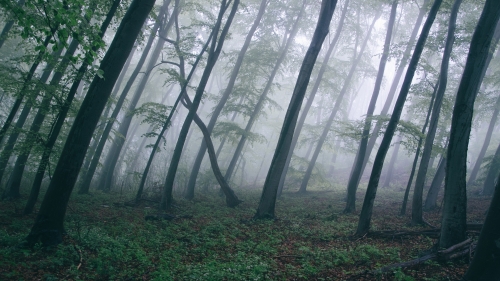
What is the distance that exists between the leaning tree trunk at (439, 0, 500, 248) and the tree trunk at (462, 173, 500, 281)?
2137 millimetres

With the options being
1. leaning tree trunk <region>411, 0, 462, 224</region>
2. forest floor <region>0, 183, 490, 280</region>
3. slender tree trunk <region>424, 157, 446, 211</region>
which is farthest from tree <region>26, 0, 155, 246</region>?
slender tree trunk <region>424, 157, 446, 211</region>

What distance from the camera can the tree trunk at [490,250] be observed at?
3.91 meters

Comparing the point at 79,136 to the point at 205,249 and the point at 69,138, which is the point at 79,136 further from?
the point at 205,249

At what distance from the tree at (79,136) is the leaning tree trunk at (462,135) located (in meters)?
7.23

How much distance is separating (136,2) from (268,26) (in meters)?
13.8

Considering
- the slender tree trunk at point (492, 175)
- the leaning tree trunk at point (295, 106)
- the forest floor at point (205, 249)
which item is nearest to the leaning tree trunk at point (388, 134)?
the forest floor at point (205, 249)

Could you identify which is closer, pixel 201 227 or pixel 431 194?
pixel 201 227

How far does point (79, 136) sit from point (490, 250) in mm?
7550

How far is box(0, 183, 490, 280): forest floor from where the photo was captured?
5.21 meters

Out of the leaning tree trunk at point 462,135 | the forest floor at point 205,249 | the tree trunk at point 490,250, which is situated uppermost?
the leaning tree trunk at point 462,135

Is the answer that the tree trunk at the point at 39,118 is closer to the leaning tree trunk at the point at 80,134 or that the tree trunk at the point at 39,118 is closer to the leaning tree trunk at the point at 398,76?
the leaning tree trunk at the point at 80,134

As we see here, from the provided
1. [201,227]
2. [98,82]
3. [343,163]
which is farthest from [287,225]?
[343,163]

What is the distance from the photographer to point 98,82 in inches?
232

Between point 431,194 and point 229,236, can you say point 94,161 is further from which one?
point 431,194
